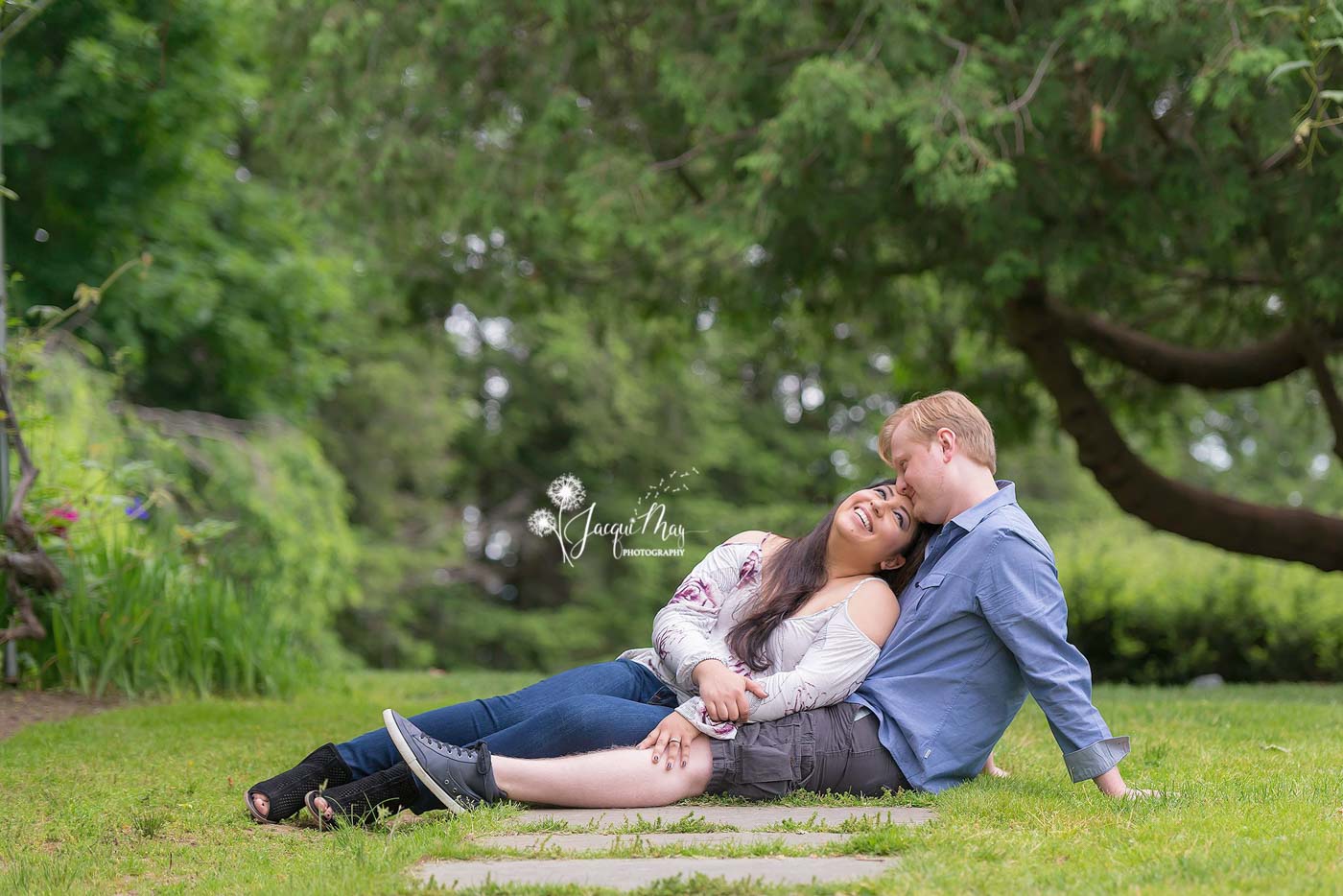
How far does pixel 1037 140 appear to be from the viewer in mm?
6973

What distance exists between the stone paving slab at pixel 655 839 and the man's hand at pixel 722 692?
0.38 m

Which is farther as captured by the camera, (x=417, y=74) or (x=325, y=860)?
(x=417, y=74)

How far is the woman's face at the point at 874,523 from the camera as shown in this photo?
150 inches

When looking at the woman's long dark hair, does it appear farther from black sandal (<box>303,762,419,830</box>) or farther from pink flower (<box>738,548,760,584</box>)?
black sandal (<box>303,762,419,830</box>)

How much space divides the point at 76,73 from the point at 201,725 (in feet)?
28.1

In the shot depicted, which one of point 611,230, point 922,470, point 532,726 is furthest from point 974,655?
point 611,230

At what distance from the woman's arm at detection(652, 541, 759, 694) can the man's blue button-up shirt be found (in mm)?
476

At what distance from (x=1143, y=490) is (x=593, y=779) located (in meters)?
7.02

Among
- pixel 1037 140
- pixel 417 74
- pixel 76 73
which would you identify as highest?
pixel 76 73

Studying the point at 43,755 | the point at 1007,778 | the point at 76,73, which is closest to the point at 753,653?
the point at 1007,778

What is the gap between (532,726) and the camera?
142 inches

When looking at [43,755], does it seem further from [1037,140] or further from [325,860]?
[1037,140]

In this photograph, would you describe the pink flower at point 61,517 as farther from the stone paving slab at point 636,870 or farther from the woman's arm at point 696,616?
the stone paving slab at point 636,870

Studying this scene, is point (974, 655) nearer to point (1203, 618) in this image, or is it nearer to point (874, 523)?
point (874, 523)
